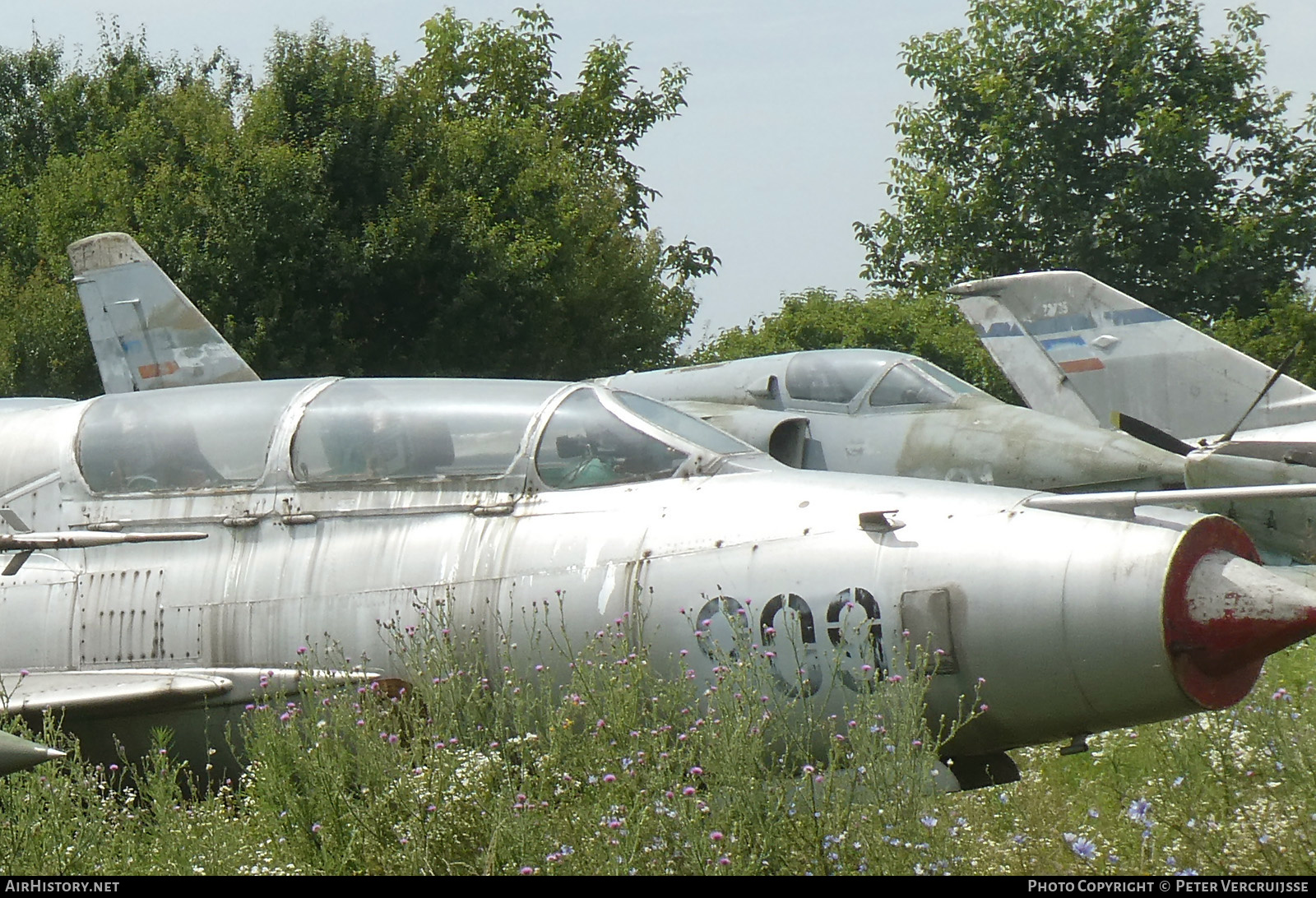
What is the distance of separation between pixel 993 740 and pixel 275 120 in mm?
21677

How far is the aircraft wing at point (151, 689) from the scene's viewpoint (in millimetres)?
5988

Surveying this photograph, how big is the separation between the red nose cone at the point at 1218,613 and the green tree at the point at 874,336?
29677mm

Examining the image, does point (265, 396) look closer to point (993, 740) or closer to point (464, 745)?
point (464, 745)

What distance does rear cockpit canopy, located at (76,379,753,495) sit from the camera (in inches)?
250

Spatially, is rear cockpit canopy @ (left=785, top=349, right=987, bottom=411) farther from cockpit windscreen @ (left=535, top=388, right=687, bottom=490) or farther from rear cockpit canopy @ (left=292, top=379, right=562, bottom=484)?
cockpit windscreen @ (left=535, top=388, right=687, bottom=490)

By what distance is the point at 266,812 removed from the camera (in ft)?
17.0

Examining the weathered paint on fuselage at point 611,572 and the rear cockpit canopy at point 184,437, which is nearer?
the weathered paint on fuselage at point 611,572

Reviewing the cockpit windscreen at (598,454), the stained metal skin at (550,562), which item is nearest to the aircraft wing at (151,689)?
the stained metal skin at (550,562)

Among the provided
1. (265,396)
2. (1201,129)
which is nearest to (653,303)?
(1201,129)

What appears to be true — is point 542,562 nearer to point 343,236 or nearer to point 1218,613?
point 1218,613

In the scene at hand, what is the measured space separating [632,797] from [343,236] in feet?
65.5

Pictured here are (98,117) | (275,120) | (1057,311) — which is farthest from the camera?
(98,117)

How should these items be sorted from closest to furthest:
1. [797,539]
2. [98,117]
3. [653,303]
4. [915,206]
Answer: [797,539] < [653,303] < [98,117] < [915,206]

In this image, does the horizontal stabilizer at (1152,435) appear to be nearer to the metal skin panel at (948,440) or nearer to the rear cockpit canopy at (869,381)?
the metal skin panel at (948,440)
